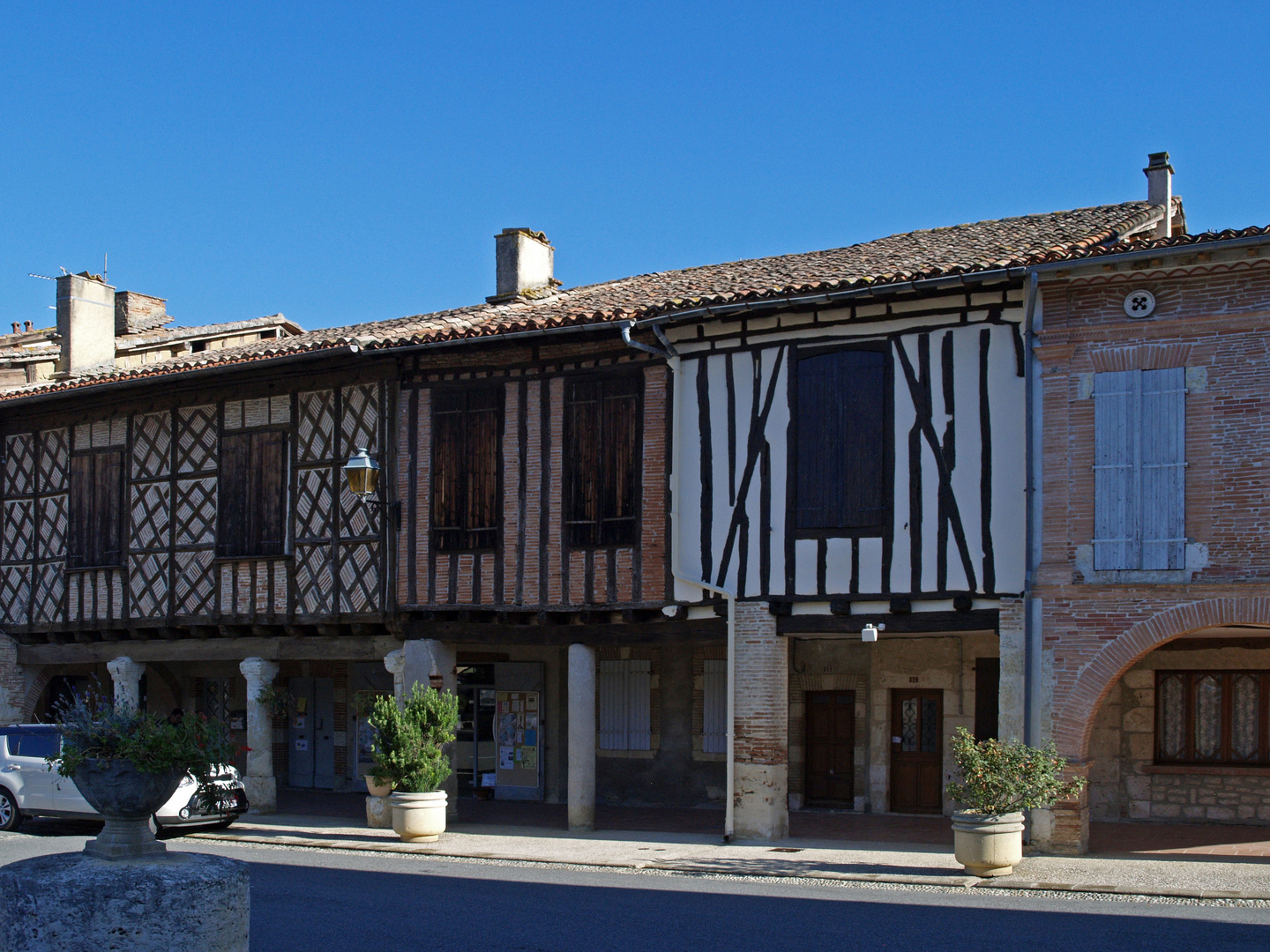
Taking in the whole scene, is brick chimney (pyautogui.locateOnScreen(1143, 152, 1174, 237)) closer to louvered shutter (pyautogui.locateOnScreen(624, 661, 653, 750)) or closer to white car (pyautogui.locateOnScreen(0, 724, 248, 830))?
louvered shutter (pyautogui.locateOnScreen(624, 661, 653, 750))

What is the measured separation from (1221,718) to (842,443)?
590 cm

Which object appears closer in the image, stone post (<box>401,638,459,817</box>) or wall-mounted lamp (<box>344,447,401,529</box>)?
wall-mounted lamp (<box>344,447,401,529</box>)

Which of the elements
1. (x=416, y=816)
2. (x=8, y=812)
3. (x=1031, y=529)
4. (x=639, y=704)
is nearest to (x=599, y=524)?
(x=416, y=816)

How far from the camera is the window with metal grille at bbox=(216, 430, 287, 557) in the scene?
18.9 meters

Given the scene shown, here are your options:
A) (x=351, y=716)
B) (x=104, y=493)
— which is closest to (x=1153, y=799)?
(x=351, y=716)

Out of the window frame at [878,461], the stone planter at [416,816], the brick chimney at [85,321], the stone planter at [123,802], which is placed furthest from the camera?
the brick chimney at [85,321]

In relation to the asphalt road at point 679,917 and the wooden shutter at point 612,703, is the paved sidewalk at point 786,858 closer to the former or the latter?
the asphalt road at point 679,917

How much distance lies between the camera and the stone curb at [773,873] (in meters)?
11.2

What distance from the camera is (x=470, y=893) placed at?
38.3 ft

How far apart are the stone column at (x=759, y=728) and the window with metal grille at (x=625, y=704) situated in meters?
4.55

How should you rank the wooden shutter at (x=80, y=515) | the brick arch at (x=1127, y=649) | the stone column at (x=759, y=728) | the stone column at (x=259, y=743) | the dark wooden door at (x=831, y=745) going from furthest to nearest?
the wooden shutter at (x=80, y=515), the stone column at (x=259, y=743), the dark wooden door at (x=831, y=745), the stone column at (x=759, y=728), the brick arch at (x=1127, y=649)

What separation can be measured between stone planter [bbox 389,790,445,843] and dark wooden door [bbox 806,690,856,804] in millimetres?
5638

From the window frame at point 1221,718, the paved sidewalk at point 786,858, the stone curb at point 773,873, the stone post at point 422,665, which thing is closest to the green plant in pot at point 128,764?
the stone curb at point 773,873

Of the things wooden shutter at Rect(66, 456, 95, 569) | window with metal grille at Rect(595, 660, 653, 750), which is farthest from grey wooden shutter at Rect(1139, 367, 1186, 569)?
wooden shutter at Rect(66, 456, 95, 569)
